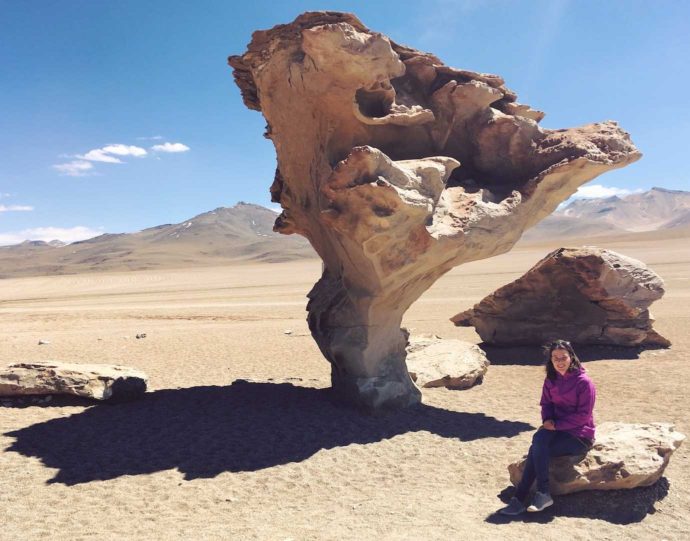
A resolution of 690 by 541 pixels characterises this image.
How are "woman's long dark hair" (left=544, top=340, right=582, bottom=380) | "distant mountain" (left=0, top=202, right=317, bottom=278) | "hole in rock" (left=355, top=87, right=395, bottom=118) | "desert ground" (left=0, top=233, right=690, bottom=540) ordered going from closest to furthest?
"desert ground" (left=0, top=233, right=690, bottom=540), "woman's long dark hair" (left=544, top=340, right=582, bottom=380), "hole in rock" (left=355, top=87, right=395, bottom=118), "distant mountain" (left=0, top=202, right=317, bottom=278)

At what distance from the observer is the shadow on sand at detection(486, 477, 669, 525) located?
227 inches

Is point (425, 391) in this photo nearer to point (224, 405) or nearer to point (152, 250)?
point (224, 405)

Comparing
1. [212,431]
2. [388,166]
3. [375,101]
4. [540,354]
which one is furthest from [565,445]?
[540,354]

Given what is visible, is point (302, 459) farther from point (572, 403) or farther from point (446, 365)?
point (446, 365)

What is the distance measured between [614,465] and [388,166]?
486cm

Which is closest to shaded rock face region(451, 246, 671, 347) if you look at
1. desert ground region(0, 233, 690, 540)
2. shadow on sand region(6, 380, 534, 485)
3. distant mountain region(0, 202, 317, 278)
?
desert ground region(0, 233, 690, 540)

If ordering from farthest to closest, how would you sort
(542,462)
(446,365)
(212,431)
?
(446,365), (212,431), (542,462)

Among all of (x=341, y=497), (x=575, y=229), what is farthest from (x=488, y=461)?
(x=575, y=229)

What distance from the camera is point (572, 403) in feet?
20.0

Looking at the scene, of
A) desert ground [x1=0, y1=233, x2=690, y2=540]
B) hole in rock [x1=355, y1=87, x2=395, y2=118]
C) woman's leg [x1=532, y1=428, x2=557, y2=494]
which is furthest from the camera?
hole in rock [x1=355, y1=87, x2=395, y2=118]

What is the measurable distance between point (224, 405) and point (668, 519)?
6.88 m

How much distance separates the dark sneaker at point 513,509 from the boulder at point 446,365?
225 inches

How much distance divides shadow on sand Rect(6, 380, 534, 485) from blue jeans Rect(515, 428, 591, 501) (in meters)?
2.47

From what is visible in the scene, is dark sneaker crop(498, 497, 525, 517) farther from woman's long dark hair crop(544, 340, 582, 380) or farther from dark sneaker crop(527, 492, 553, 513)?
woman's long dark hair crop(544, 340, 582, 380)
